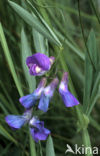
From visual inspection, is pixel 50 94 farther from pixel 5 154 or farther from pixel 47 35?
pixel 5 154

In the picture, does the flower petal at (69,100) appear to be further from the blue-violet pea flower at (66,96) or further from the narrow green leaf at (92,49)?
the narrow green leaf at (92,49)

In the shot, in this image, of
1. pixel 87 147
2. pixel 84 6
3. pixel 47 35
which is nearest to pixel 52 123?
pixel 87 147

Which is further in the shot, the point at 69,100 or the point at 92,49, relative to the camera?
the point at 92,49

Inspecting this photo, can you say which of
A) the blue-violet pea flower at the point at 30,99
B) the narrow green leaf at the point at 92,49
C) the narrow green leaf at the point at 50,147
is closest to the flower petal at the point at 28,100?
the blue-violet pea flower at the point at 30,99

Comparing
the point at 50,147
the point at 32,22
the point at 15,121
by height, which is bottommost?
the point at 50,147

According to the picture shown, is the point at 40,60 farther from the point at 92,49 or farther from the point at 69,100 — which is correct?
the point at 92,49

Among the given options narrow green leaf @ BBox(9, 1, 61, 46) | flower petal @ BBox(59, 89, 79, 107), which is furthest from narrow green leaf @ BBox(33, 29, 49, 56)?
flower petal @ BBox(59, 89, 79, 107)

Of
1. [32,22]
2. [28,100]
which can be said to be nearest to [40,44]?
[32,22]

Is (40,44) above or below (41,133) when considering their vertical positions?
above

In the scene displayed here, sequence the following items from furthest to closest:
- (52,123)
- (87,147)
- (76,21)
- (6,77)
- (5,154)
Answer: (76,21), (52,123), (6,77), (5,154), (87,147)
